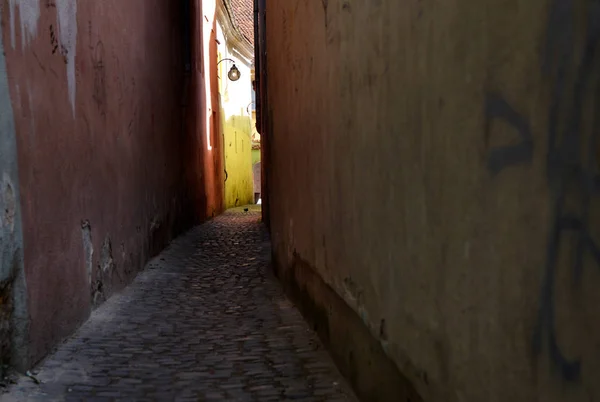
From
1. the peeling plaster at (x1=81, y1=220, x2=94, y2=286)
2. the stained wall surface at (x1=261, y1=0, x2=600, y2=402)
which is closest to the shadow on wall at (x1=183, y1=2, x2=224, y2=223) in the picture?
the peeling plaster at (x1=81, y1=220, x2=94, y2=286)

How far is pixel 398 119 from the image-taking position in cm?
262

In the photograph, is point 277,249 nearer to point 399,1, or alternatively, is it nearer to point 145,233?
point 145,233

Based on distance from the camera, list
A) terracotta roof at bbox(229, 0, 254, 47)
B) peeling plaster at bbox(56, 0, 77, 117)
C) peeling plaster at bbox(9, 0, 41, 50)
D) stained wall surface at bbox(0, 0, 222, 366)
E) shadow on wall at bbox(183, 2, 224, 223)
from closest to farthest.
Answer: peeling plaster at bbox(9, 0, 41, 50) → stained wall surface at bbox(0, 0, 222, 366) → peeling plaster at bbox(56, 0, 77, 117) → shadow on wall at bbox(183, 2, 224, 223) → terracotta roof at bbox(229, 0, 254, 47)

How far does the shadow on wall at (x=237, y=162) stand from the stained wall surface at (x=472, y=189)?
19.1m

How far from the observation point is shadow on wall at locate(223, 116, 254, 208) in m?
23.0

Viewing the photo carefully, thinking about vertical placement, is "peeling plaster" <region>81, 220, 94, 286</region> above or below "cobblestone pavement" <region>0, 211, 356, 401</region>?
above

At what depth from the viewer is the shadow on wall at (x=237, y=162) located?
23.0 meters

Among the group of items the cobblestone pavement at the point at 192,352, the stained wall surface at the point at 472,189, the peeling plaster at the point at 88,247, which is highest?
the stained wall surface at the point at 472,189

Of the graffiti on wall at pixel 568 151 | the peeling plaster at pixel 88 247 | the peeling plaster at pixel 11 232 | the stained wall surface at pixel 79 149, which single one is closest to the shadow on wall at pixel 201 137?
the stained wall surface at pixel 79 149

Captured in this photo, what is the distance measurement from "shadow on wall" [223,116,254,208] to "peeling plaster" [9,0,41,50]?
57.9 ft

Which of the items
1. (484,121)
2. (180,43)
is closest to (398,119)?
(484,121)

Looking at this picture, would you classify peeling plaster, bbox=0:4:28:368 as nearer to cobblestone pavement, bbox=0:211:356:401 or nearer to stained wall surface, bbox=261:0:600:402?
cobblestone pavement, bbox=0:211:356:401

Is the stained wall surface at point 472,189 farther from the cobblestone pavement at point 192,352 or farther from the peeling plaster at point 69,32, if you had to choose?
the peeling plaster at point 69,32

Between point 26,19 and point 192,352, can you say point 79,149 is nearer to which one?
point 26,19
